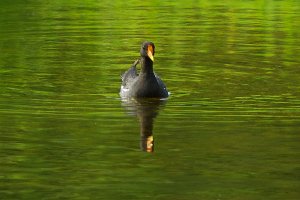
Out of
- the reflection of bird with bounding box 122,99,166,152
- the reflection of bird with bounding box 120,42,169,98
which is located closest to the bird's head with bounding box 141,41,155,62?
the reflection of bird with bounding box 120,42,169,98

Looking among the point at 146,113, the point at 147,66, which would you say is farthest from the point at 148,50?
the point at 146,113

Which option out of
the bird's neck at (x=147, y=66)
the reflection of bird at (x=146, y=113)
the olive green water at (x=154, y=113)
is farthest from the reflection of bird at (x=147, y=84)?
the olive green water at (x=154, y=113)

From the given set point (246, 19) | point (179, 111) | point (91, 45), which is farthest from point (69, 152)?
point (246, 19)

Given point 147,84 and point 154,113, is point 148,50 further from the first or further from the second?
point 154,113

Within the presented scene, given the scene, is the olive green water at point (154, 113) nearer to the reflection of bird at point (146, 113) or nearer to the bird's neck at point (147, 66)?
the reflection of bird at point (146, 113)

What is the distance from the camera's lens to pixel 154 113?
19.1m

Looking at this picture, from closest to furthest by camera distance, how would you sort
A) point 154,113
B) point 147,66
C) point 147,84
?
point 154,113
point 147,84
point 147,66

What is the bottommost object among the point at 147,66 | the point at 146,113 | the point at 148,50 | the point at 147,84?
the point at 146,113

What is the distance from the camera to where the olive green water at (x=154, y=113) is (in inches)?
548

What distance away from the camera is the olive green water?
1391cm

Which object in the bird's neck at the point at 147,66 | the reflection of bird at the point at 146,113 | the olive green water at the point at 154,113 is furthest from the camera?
the bird's neck at the point at 147,66

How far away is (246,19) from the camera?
3616cm

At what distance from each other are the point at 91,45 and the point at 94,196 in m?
15.9

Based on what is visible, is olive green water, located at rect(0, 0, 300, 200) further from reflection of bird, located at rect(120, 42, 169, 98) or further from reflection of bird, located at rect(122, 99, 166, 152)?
reflection of bird, located at rect(120, 42, 169, 98)
